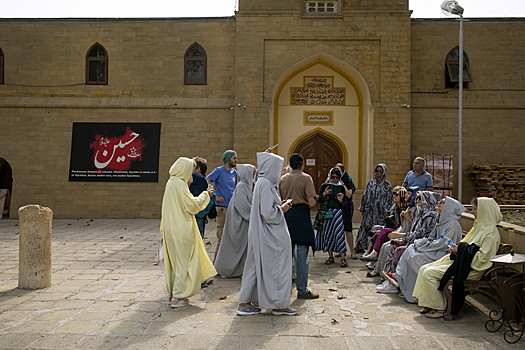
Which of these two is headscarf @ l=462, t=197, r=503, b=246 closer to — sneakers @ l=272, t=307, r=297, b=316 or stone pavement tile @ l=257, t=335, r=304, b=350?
sneakers @ l=272, t=307, r=297, b=316

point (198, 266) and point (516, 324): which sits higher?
point (198, 266)

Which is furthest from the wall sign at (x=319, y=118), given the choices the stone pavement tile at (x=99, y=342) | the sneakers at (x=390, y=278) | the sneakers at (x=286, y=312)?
the stone pavement tile at (x=99, y=342)

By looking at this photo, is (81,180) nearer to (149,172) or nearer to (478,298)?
(149,172)

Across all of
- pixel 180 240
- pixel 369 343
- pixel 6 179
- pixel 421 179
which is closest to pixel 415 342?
pixel 369 343

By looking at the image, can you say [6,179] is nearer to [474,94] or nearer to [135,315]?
[135,315]

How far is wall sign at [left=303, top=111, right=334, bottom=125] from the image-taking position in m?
13.5

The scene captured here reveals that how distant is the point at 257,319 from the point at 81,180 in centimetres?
1089

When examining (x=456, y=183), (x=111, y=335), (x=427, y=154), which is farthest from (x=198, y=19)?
(x=111, y=335)

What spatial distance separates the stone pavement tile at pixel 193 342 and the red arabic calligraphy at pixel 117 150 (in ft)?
33.6

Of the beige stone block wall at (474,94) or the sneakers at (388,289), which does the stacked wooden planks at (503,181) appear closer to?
the beige stone block wall at (474,94)

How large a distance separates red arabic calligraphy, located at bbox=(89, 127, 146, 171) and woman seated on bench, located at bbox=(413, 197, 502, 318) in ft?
35.0

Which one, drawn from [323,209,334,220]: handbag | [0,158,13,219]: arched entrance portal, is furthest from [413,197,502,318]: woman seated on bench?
[0,158,13,219]: arched entrance portal

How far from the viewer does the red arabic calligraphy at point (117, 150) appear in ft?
43.0

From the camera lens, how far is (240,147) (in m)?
12.5
